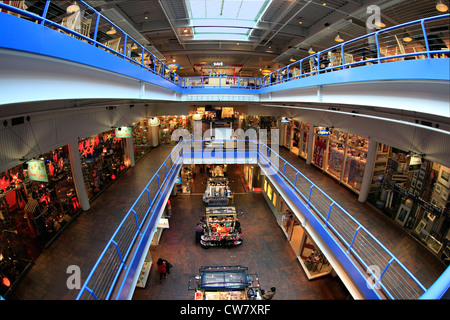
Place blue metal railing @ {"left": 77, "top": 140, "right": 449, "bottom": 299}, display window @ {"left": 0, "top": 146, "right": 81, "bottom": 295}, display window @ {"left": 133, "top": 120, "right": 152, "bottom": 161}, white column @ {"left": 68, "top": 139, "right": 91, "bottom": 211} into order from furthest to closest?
display window @ {"left": 133, "top": 120, "right": 152, "bottom": 161} → white column @ {"left": 68, "top": 139, "right": 91, "bottom": 211} → display window @ {"left": 0, "top": 146, "right": 81, "bottom": 295} → blue metal railing @ {"left": 77, "top": 140, "right": 449, "bottom": 299}

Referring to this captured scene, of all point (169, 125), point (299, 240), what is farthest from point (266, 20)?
point (299, 240)

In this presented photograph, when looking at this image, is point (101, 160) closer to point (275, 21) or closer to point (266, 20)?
point (266, 20)

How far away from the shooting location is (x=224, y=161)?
11781mm

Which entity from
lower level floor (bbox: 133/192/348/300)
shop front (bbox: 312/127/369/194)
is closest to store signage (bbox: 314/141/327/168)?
shop front (bbox: 312/127/369/194)

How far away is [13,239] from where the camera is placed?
541cm

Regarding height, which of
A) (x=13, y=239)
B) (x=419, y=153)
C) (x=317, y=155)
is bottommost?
(x=13, y=239)

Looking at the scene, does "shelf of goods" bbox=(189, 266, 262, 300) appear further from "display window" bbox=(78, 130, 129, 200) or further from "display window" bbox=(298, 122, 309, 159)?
"display window" bbox=(298, 122, 309, 159)

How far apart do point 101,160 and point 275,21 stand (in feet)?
36.3

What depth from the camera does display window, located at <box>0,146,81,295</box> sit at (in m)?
5.12

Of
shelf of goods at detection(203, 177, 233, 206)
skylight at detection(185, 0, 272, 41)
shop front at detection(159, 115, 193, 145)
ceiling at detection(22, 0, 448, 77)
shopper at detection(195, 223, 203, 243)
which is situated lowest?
shopper at detection(195, 223, 203, 243)

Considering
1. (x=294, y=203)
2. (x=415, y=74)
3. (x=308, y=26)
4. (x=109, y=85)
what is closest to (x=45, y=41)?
(x=109, y=85)

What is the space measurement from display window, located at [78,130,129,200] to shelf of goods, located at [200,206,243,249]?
5001 millimetres

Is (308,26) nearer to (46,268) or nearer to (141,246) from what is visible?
(141,246)
